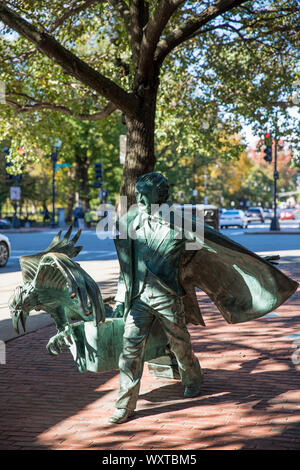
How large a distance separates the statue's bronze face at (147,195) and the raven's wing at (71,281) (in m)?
0.73

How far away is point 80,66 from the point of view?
8.65 m

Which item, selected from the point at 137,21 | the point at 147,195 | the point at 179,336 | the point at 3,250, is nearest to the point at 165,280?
the point at 179,336

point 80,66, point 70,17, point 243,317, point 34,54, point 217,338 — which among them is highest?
point 70,17

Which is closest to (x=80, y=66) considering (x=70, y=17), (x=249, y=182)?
(x=70, y=17)

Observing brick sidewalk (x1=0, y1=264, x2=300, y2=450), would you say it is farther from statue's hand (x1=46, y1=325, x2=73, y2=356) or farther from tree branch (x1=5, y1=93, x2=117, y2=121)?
tree branch (x1=5, y1=93, x2=117, y2=121)

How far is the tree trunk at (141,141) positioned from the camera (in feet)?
29.8

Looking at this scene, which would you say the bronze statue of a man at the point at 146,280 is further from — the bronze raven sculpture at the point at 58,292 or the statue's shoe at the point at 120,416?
the bronze raven sculpture at the point at 58,292

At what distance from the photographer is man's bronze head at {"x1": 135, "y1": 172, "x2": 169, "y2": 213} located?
15.5ft

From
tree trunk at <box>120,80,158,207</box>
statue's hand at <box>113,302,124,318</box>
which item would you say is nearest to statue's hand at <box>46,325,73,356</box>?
statue's hand at <box>113,302,124,318</box>

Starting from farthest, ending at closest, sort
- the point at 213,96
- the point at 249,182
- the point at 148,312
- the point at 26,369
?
the point at 249,182 → the point at 213,96 → the point at 26,369 → the point at 148,312

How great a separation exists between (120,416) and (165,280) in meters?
1.10

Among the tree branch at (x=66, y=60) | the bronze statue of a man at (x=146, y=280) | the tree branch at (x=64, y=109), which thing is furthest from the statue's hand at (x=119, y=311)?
the tree branch at (x=64, y=109)
